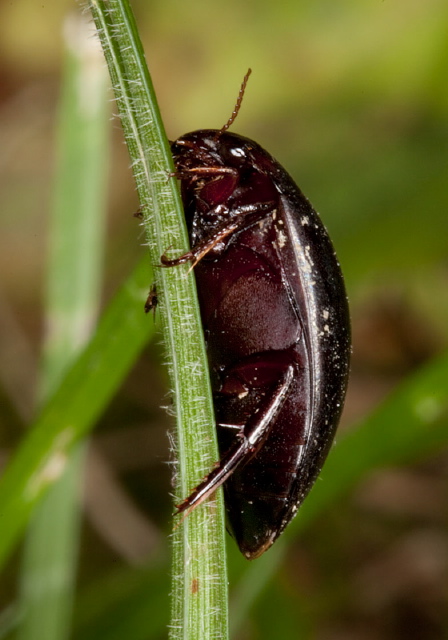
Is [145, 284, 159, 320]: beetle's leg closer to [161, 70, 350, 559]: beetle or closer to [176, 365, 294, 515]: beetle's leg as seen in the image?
[161, 70, 350, 559]: beetle

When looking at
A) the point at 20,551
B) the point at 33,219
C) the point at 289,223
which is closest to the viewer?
the point at 289,223

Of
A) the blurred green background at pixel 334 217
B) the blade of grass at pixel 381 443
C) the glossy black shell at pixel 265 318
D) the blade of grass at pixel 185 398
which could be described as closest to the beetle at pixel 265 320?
the glossy black shell at pixel 265 318

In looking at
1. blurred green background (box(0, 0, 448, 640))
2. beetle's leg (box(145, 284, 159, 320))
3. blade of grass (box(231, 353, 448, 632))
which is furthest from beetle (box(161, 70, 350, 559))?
blurred green background (box(0, 0, 448, 640))

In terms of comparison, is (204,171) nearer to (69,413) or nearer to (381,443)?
(69,413)

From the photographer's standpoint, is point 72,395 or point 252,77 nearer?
point 72,395

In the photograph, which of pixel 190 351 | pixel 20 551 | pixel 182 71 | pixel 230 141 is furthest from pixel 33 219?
pixel 190 351

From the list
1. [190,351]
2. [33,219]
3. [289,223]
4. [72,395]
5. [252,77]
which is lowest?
[190,351]

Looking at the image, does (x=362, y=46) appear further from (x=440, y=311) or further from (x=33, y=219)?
(x=33, y=219)
